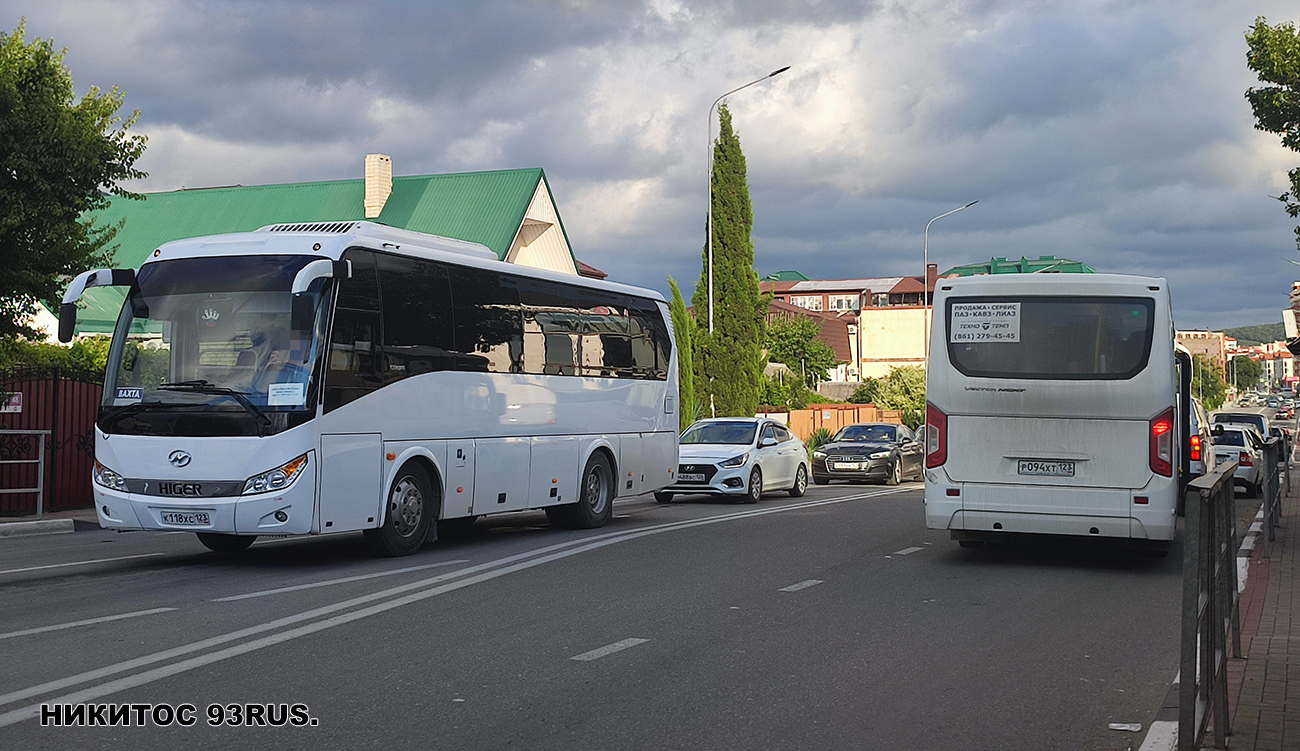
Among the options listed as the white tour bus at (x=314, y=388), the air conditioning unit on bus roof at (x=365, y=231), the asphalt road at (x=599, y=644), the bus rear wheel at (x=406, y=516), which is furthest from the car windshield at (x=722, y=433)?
the bus rear wheel at (x=406, y=516)

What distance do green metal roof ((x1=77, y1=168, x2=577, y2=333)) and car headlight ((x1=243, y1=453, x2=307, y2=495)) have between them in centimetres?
2996

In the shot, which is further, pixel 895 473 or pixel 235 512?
pixel 895 473

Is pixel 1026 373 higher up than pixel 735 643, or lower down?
higher up

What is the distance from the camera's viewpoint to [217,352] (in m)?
11.5

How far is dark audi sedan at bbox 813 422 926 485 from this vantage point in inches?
1200

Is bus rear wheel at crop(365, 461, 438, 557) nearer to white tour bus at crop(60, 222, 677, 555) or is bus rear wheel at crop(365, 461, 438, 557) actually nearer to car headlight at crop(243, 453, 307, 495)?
white tour bus at crop(60, 222, 677, 555)

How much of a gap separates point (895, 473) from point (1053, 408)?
1913 centimetres

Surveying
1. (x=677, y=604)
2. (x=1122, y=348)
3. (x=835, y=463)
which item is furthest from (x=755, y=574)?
(x=835, y=463)

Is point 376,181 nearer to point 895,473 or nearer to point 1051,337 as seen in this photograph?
point 895,473

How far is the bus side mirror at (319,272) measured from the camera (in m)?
11.3

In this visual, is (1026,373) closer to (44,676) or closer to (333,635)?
(333,635)

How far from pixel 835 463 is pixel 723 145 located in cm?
1478

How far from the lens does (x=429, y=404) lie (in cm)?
1319

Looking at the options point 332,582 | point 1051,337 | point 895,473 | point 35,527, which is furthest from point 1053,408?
point 895,473
